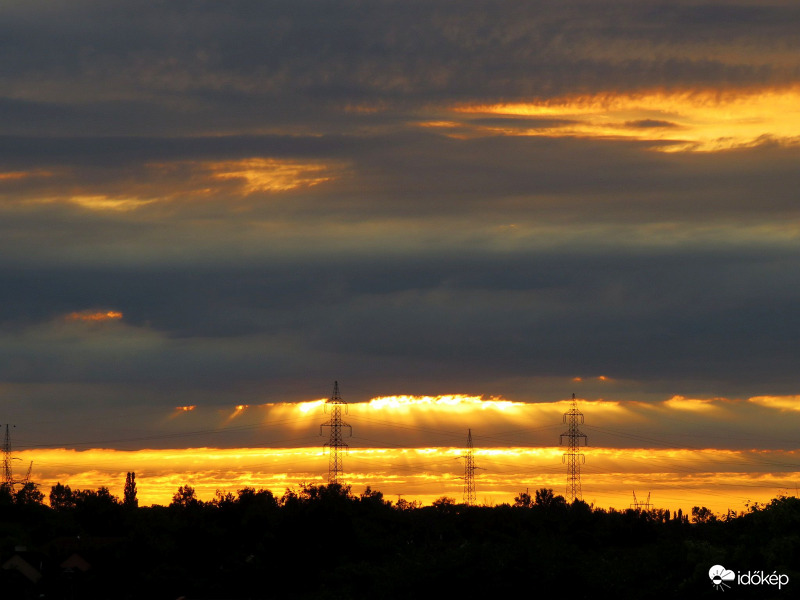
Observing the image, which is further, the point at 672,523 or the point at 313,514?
the point at 672,523

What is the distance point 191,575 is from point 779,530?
83.3 m

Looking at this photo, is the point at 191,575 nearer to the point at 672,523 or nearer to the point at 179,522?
the point at 179,522

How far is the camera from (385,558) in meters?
148

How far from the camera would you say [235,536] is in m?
166

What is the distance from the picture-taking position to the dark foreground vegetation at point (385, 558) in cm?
8338

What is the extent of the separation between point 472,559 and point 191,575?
63341 millimetres

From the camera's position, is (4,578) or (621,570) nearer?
(621,570)

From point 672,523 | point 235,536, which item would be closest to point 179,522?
point 235,536

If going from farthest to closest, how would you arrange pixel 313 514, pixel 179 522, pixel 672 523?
pixel 672 523 < pixel 179 522 < pixel 313 514

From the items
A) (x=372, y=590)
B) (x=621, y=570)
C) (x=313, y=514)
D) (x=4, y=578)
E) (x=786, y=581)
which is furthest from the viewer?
(x=313, y=514)

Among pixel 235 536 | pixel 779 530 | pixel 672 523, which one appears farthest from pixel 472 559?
pixel 672 523

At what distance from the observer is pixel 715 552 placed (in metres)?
82.4

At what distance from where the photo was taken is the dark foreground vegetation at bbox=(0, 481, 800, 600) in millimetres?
83375

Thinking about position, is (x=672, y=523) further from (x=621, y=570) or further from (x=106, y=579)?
(x=621, y=570)
